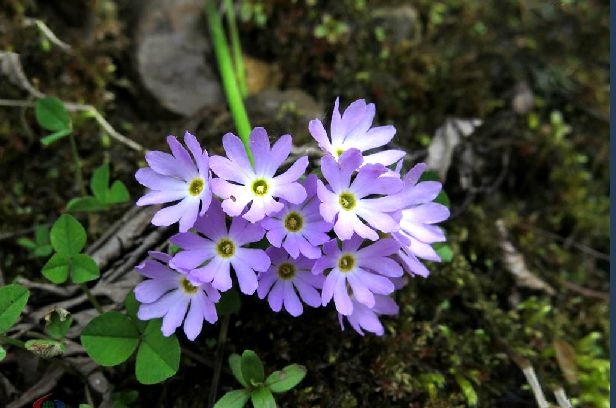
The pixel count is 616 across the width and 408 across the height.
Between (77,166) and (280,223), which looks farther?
(77,166)

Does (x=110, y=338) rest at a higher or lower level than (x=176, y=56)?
lower

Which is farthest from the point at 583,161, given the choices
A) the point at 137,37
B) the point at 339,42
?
the point at 137,37

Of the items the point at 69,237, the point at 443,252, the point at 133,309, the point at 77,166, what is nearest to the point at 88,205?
the point at 77,166

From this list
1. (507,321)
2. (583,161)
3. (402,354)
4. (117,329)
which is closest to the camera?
(117,329)

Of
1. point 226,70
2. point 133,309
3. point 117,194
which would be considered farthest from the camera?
point 226,70

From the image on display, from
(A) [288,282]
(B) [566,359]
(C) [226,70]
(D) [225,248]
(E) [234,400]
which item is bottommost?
(B) [566,359]

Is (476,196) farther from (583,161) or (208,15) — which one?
(208,15)

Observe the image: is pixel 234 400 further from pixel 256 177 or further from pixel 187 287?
pixel 256 177
